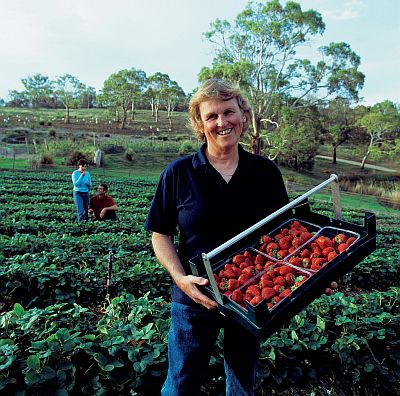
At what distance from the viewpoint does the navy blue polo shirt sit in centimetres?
168

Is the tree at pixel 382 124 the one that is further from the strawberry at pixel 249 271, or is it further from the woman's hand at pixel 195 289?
the woman's hand at pixel 195 289

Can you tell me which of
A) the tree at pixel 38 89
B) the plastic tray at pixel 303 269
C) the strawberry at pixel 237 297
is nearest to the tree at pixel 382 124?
the plastic tray at pixel 303 269

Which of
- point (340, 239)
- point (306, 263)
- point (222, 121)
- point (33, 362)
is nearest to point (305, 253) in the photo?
point (306, 263)

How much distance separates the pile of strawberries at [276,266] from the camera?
1.45m

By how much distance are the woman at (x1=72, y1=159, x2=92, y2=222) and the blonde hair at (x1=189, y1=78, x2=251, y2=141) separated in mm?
6259

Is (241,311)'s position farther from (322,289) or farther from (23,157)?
(23,157)

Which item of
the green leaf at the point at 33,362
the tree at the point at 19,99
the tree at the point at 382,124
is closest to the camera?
the green leaf at the point at 33,362

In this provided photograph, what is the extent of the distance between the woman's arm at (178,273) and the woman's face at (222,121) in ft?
1.74

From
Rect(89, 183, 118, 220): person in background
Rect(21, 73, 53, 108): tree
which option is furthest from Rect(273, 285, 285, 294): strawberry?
Rect(21, 73, 53, 108): tree

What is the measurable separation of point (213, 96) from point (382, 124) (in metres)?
32.0

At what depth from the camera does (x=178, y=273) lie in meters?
1.69

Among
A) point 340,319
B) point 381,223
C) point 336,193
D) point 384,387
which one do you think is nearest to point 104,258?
point 340,319

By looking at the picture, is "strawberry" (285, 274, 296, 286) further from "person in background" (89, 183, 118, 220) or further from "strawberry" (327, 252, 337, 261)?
"person in background" (89, 183, 118, 220)

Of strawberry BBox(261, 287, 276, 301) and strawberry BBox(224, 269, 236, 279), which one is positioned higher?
strawberry BBox(224, 269, 236, 279)
